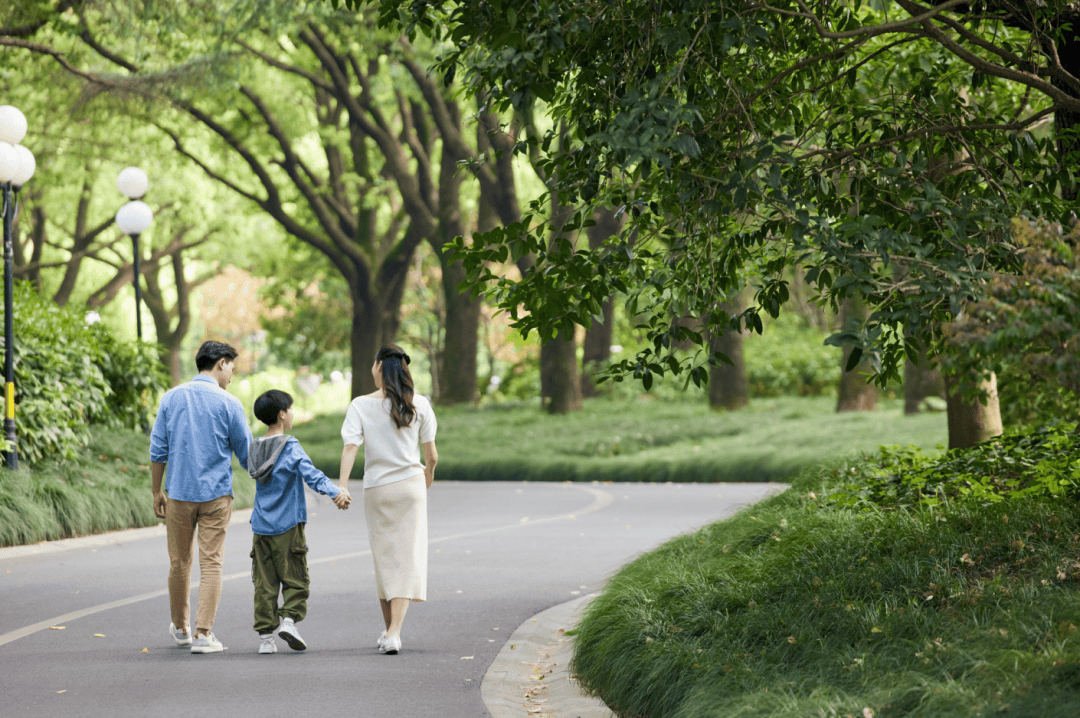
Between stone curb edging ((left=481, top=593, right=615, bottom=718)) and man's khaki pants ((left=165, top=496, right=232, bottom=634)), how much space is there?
1.73 meters

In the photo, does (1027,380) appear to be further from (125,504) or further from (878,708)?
(125,504)

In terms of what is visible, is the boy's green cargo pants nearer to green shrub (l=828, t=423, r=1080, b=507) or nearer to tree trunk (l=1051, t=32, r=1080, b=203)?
green shrub (l=828, t=423, r=1080, b=507)

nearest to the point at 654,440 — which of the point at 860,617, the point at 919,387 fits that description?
the point at 919,387

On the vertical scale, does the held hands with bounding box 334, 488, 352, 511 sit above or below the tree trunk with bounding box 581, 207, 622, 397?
below

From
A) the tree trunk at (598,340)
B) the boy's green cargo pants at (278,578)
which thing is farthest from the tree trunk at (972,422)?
the tree trunk at (598,340)

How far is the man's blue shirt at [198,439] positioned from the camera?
23.2ft

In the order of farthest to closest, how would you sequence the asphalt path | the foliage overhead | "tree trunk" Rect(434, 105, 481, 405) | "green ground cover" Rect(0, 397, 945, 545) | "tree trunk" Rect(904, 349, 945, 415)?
"tree trunk" Rect(434, 105, 481, 405), "tree trunk" Rect(904, 349, 945, 415), "green ground cover" Rect(0, 397, 945, 545), the asphalt path, the foliage overhead

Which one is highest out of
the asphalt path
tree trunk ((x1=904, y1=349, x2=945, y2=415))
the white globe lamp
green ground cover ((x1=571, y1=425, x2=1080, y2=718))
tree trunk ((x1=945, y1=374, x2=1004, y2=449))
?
the white globe lamp

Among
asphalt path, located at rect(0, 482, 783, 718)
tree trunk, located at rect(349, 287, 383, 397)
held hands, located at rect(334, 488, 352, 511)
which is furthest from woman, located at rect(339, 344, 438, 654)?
tree trunk, located at rect(349, 287, 383, 397)

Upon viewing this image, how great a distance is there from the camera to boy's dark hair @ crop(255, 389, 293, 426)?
7230 millimetres

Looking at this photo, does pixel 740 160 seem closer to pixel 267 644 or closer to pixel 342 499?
pixel 342 499

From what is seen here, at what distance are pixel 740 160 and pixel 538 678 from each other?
3.01 meters

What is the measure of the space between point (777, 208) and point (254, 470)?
351 centimetres

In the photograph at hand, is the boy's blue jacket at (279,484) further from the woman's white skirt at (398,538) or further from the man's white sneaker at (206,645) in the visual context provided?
the man's white sneaker at (206,645)
